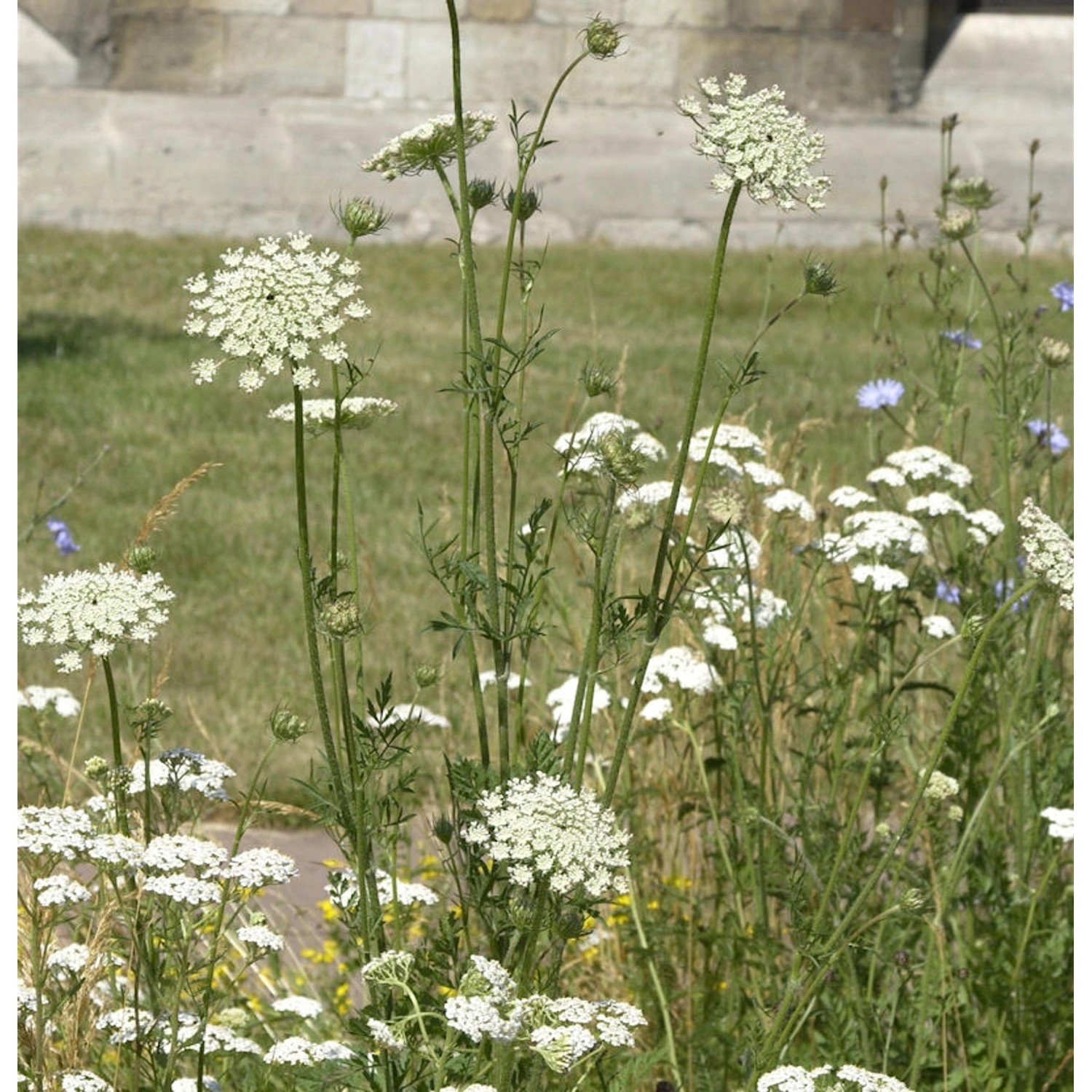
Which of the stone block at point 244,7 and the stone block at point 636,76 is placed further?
the stone block at point 636,76

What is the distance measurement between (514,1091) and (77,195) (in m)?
10.5

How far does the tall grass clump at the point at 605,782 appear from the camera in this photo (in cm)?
207

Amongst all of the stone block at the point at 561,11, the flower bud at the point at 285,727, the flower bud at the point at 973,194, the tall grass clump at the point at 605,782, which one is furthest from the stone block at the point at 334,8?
the flower bud at the point at 285,727

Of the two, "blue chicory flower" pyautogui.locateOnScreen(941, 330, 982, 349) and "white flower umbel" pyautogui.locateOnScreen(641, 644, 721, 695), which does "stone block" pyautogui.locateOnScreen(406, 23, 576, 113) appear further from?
"white flower umbel" pyautogui.locateOnScreen(641, 644, 721, 695)

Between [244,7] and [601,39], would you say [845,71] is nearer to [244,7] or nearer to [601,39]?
[244,7]

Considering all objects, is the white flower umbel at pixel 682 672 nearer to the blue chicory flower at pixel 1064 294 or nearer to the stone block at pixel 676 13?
the blue chicory flower at pixel 1064 294

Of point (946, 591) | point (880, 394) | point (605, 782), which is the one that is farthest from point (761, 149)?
point (880, 394)

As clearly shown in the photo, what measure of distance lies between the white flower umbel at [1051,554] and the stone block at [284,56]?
→ 1008 centimetres

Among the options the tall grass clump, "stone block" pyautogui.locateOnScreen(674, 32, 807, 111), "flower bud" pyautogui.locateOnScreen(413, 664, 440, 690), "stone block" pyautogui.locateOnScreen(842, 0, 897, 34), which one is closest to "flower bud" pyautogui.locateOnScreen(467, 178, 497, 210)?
the tall grass clump

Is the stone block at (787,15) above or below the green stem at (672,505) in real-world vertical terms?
above

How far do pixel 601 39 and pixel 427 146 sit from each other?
261 millimetres

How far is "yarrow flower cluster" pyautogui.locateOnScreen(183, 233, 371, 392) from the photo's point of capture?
2004mm

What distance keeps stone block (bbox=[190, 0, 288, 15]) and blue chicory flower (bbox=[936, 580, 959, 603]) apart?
8.75m
